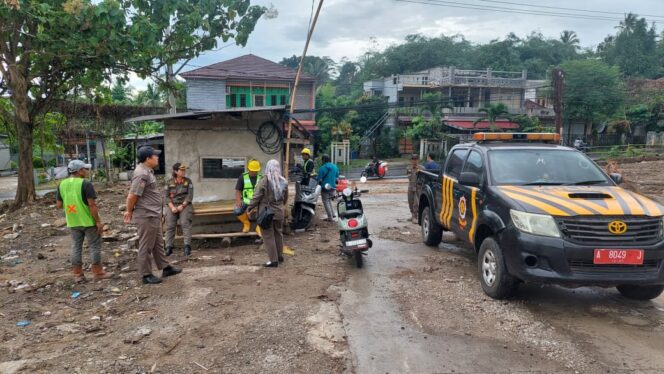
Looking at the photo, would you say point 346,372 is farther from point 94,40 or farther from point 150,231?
point 94,40

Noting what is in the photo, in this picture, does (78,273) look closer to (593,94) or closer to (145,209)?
(145,209)

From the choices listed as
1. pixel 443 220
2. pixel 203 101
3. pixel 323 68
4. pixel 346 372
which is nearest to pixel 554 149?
pixel 443 220

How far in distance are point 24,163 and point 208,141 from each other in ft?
22.8

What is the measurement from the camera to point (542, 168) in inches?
221

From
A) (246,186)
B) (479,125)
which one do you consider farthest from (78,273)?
(479,125)

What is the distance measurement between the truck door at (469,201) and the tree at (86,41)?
650 centimetres

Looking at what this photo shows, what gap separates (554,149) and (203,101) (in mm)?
26515

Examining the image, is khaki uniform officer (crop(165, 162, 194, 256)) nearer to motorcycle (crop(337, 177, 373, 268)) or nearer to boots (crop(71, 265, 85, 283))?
boots (crop(71, 265, 85, 283))

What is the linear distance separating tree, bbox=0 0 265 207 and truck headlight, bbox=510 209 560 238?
7.69 meters

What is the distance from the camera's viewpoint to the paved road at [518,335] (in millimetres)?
3701

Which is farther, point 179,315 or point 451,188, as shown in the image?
point 451,188

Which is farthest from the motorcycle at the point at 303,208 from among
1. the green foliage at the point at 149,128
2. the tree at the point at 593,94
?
the tree at the point at 593,94

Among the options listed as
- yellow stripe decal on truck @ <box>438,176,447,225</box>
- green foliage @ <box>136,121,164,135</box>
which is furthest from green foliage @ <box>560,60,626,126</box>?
yellow stripe decal on truck @ <box>438,176,447,225</box>

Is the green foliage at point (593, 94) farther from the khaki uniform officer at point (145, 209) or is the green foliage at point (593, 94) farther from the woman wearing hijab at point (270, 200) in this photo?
the khaki uniform officer at point (145, 209)
